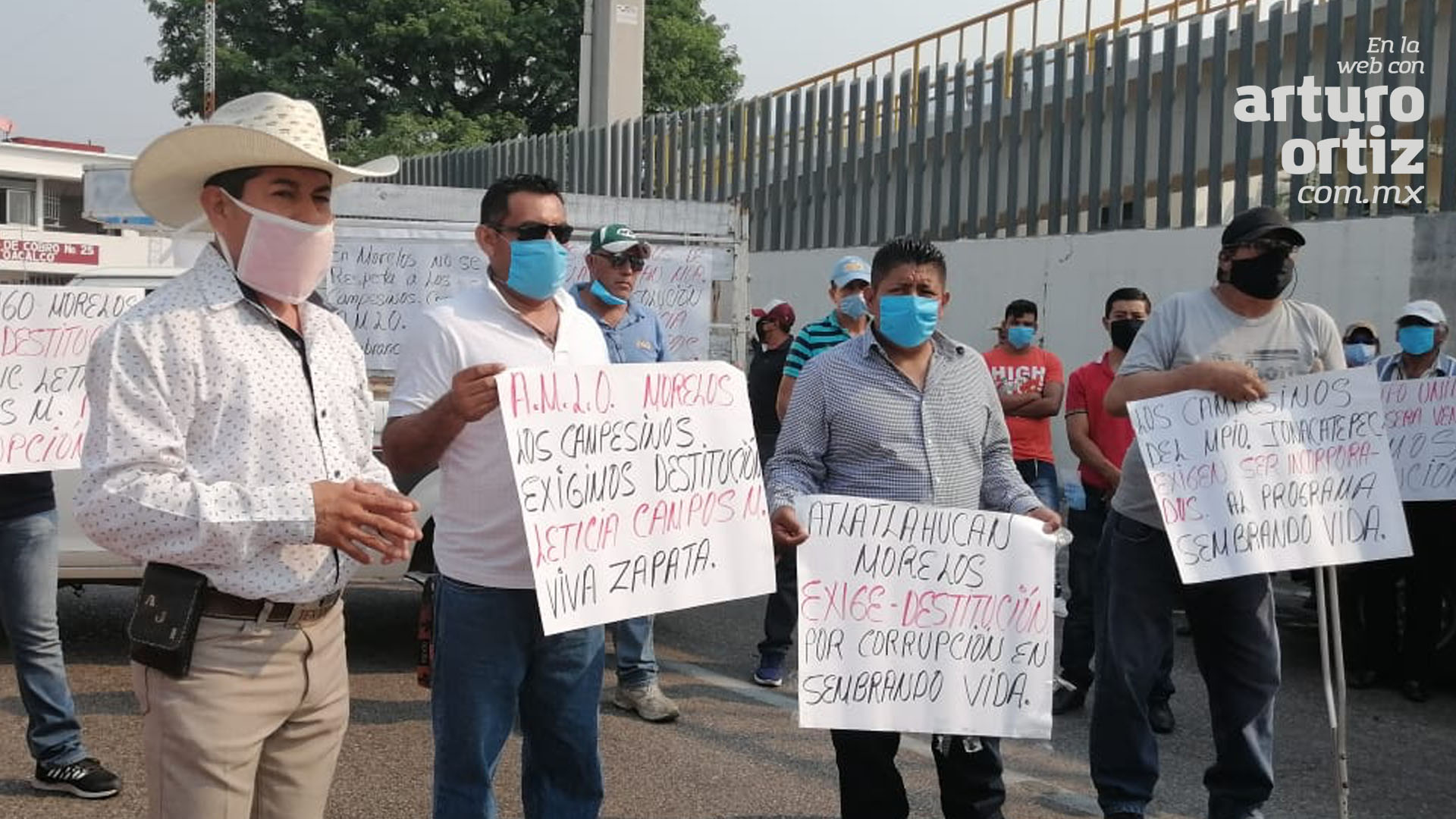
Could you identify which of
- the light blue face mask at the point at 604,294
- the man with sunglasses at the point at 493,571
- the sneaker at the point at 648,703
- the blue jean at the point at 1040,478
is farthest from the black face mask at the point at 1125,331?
the man with sunglasses at the point at 493,571

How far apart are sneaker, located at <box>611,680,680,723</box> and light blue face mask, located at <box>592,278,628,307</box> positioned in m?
1.69

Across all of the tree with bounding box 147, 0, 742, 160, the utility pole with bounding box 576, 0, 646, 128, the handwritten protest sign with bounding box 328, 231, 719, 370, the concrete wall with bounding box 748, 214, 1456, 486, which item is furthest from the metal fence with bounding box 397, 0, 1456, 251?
the tree with bounding box 147, 0, 742, 160

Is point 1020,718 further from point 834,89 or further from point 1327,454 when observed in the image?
point 834,89

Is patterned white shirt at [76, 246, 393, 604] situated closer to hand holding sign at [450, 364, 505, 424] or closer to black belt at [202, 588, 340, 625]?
black belt at [202, 588, 340, 625]

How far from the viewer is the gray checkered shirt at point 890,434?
152 inches

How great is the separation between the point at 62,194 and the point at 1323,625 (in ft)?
142

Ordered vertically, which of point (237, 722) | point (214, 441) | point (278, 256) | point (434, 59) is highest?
point (434, 59)

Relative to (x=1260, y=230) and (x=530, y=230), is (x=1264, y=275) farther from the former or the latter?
(x=530, y=230)

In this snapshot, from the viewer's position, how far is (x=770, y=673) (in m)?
6.82

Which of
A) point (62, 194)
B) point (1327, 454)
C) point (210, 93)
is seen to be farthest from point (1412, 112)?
point (62, 194)

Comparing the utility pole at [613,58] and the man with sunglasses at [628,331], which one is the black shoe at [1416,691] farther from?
the utility pole at [613,58]

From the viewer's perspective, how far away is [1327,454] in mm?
4477

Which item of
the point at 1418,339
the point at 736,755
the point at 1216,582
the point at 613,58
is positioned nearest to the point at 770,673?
the point at 736,755

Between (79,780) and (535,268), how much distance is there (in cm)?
282
